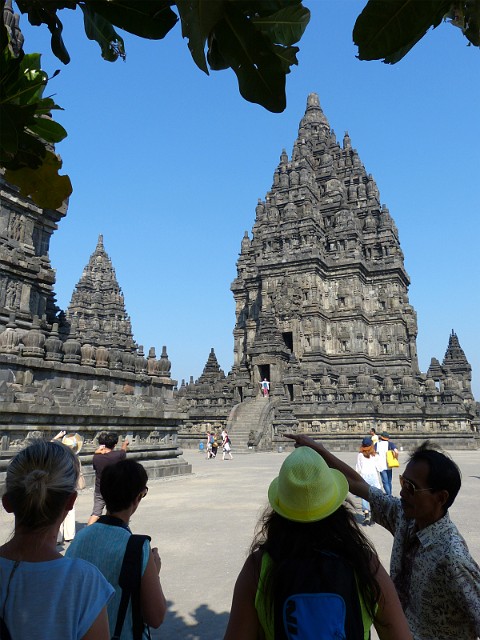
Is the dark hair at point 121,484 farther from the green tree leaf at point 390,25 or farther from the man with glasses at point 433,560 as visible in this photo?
the green tree leaf at point 390,25

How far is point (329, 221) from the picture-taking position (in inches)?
Answer: 1628

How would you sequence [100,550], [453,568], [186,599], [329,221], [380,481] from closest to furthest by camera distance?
[453,568], [100,550], [186,599], [380,481], [329,221]

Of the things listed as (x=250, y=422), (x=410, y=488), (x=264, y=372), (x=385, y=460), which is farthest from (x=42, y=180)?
(x=264, y=372)

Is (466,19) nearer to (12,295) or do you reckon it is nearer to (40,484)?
(40,484)

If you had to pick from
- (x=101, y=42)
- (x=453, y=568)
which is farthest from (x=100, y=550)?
(x=101, y=42)

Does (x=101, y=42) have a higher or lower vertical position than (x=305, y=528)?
higher

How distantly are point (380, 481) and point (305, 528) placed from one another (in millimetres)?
7430

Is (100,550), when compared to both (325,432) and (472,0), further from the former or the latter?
(325,432)

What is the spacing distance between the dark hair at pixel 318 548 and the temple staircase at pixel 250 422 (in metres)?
23.3

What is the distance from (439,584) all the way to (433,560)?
0.31 feet

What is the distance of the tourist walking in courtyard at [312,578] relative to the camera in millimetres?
1437

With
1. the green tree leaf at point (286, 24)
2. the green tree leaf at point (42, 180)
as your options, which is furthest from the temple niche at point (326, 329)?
the green tree leaf at point (286, 24)

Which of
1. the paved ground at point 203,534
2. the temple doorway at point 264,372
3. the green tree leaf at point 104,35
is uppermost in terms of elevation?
the temple doorway at point 264,372

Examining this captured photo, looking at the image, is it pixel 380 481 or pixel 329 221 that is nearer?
pixel 380 481
